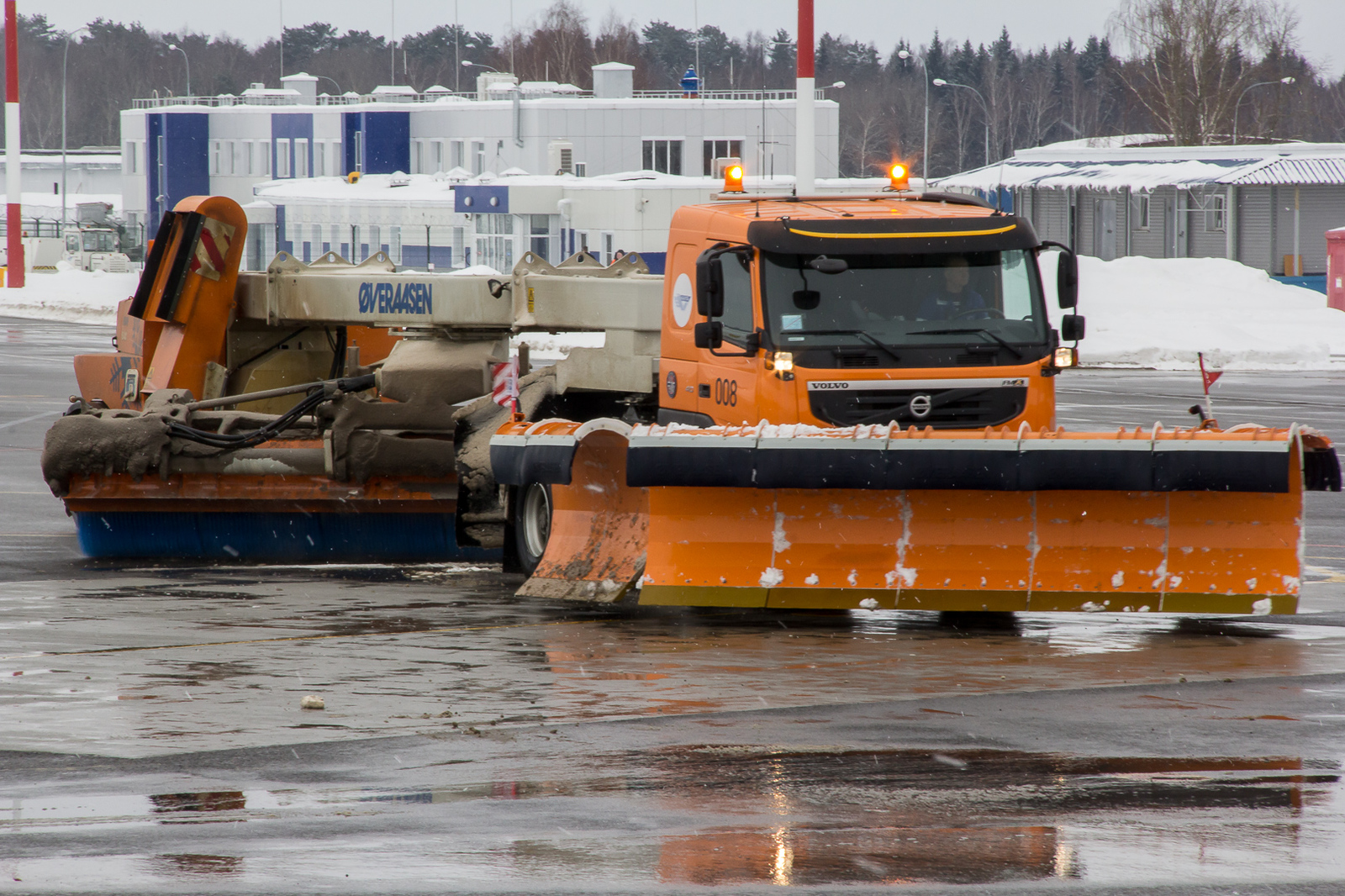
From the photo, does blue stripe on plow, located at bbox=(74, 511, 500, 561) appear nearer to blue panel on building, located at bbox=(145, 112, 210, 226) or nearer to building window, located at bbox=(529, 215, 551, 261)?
building window, located at bbox=(529, 215, 551, 261)

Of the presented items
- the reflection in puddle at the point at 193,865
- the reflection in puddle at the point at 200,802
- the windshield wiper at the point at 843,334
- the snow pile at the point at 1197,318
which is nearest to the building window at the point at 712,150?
the snow pile at the point at 1197,318

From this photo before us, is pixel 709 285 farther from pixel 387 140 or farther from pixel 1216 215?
pixel 387 140

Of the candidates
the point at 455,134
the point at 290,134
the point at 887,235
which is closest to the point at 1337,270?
the point at 887,235

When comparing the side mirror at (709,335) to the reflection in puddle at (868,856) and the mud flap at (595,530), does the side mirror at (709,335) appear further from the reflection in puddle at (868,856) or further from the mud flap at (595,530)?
the reflection in puddle at (868,856)

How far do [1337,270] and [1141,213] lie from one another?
1448 cm

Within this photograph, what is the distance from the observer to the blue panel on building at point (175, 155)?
263ft

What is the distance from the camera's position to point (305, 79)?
267ft

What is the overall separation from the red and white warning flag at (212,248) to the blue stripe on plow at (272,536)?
2526 mm

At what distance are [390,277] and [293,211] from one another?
174ft

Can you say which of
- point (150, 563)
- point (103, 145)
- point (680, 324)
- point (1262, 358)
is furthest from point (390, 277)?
point (103, 145)

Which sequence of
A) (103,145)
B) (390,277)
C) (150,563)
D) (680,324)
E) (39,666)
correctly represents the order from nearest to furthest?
(39,666) < (680,324) < (150,563) < (390,277) < (103,145)

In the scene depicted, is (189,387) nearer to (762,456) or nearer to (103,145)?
(762,456)

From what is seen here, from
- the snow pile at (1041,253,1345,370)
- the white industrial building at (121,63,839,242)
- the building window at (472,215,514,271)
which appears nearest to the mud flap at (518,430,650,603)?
the snow pile at (1041,253,1345,370)

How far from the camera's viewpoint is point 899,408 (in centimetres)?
973
